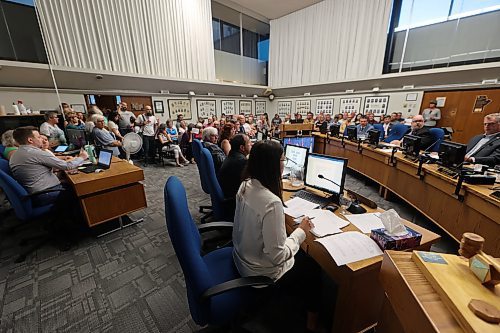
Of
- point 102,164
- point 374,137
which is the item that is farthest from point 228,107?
point 102,164

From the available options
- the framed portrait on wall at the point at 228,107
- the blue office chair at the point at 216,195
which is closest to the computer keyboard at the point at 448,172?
the blue office chair at the point at 216,195

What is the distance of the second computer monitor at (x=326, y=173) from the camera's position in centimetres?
158

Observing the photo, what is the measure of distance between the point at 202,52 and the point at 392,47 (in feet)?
20.9

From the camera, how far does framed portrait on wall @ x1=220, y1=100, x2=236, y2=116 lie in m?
9.19

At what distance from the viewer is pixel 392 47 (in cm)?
641

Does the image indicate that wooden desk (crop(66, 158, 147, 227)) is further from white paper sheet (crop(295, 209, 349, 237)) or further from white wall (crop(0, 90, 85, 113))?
white wall (crop(0, 90, 85, 113))

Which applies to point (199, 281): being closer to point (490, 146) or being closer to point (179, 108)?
point (490, 146)

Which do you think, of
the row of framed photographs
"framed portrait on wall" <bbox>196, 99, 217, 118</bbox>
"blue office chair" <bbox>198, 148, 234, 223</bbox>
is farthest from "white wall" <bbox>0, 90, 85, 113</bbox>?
"blue office chair" <bbox>198, 148, 234, 223</bbox>

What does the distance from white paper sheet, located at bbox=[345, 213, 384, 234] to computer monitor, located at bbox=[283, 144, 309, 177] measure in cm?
67

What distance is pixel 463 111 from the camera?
544 cm

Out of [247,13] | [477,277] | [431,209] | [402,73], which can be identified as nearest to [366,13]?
[402,73]

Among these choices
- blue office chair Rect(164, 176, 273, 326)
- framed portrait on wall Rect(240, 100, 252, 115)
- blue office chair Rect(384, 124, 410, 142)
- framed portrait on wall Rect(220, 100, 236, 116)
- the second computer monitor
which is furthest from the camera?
→ framed portrait on wall Rect(240, 100, 252, 115)

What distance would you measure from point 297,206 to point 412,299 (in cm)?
96

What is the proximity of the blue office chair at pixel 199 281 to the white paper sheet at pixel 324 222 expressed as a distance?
48 centimetres
